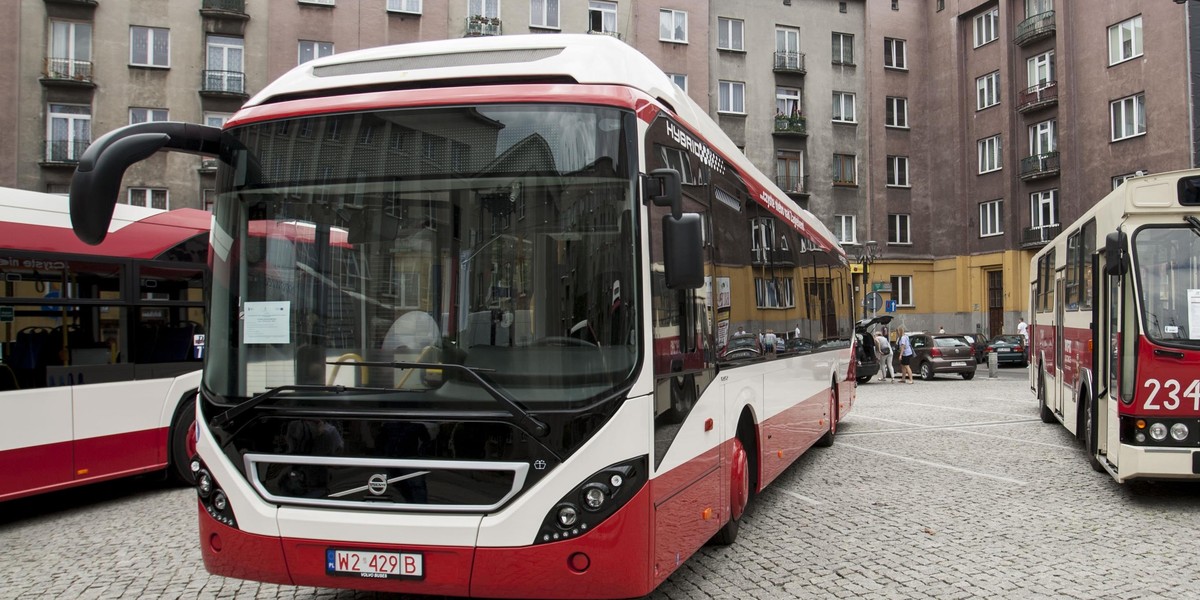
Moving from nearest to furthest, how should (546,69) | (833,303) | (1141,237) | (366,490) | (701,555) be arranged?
(366,490)
(546,69)
(701,555)
(1141,237)
(833,303)

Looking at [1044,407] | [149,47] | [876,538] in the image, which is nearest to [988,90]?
[1044,407]

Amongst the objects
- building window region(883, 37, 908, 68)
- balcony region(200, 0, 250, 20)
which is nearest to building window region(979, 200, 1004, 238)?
building window region(883, 37, 908, 68)

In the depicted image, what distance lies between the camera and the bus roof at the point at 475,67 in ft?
14.8

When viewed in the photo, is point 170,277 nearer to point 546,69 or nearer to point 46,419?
point 46,419

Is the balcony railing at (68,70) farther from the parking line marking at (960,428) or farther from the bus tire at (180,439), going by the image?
the parking line marking at (960,428)

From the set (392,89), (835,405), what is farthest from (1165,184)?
(392,89)

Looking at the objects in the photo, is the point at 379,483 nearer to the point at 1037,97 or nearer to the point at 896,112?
the point at 1037,97

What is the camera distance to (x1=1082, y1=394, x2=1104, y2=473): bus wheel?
9086 millimetres

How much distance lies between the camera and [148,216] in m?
9.38

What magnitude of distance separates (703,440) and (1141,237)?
4968mm

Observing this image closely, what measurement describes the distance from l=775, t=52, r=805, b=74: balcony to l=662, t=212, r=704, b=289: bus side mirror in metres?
38.5

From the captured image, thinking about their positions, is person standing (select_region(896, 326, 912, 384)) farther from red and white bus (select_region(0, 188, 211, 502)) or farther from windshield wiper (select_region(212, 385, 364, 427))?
windshield wiper (select_region(212, 385, 364, 427))

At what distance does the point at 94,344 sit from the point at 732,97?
34921 mm

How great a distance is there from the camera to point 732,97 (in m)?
40.3
